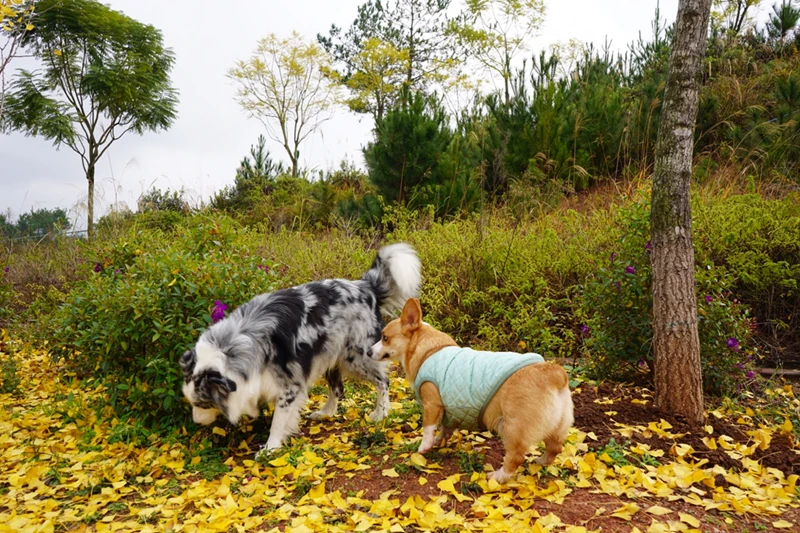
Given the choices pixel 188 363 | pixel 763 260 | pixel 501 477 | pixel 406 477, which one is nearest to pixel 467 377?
pixel 501 477

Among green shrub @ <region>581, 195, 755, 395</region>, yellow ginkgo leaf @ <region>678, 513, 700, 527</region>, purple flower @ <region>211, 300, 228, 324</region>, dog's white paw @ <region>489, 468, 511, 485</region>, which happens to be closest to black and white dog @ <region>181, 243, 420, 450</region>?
purple flower @ <region>211, 300, 228, 324</region>

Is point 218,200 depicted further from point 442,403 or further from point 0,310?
point 442,403

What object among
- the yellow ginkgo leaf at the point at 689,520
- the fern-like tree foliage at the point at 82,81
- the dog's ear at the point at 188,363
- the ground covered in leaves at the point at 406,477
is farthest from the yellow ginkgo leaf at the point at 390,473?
the fern-like tree foliage at the point at 82,81

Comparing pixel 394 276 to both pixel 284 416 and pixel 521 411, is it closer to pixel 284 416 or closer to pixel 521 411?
pixel 284 416

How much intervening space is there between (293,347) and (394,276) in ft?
3.90

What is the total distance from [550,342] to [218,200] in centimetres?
1709

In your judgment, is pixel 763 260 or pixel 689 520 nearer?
pixel 689 520

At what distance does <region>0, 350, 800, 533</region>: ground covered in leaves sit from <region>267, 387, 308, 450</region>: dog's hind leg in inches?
5.1

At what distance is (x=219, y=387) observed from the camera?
162 inches

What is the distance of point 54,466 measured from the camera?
4.51m

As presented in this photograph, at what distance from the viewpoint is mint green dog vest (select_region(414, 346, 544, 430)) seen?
3.62 metres

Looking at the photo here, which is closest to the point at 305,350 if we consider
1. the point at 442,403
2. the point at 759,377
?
the point at 442,403

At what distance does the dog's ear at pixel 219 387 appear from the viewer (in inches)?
161

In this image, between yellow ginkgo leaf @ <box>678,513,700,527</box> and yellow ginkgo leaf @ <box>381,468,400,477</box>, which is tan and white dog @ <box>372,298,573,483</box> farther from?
yellow ginkgo leaf @ <box>678,513,700,527</box>
